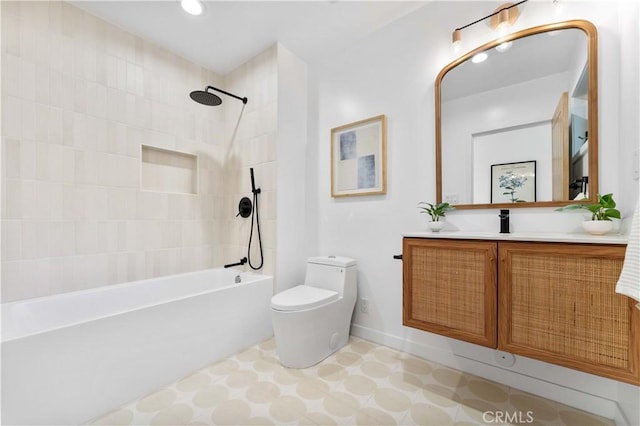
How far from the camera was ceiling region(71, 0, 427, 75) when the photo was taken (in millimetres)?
1979

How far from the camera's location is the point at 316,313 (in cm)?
184

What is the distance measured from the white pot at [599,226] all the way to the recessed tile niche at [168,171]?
114 inches

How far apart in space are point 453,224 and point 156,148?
254cm

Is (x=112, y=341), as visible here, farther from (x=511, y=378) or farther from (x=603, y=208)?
(x=603, y=208)

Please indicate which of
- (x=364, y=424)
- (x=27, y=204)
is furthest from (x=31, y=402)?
(x=364, y=424)

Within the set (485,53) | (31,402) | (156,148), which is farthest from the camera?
(156,148)

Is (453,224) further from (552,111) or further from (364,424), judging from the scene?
(364,424)

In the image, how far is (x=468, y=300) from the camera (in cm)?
140

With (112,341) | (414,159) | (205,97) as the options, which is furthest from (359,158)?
(112,341)

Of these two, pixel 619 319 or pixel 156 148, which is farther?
pixel 156 148

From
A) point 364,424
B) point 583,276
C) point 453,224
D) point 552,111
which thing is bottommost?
point 364,424

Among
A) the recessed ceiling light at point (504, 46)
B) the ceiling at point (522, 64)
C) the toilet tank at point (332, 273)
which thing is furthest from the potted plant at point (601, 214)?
the toilet tank at point (332, 273)

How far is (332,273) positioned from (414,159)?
42.9 inches

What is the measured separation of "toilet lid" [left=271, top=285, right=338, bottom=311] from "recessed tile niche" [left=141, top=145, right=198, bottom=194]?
1482 millimetres
